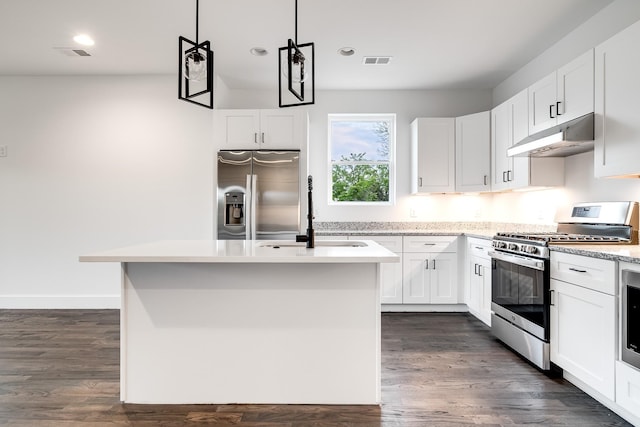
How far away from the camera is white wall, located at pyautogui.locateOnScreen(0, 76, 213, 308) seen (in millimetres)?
4188

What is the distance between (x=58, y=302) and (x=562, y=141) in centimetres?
520

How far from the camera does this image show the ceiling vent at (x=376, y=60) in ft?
12.1

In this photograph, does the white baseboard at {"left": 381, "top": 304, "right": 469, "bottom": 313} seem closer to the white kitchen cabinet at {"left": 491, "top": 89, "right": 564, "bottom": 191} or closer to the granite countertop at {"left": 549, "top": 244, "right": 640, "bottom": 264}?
the white kitchen cabinet at {"left": 491, "top": 89, "right": 564, "bottom": 191}

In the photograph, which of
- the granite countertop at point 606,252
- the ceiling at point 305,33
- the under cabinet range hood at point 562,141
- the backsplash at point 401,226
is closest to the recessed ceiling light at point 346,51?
the ceiling at point 305,33

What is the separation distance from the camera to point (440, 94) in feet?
15.3

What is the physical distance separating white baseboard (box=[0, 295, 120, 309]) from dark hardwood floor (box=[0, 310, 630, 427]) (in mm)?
829

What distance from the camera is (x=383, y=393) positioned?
2248 millimetres

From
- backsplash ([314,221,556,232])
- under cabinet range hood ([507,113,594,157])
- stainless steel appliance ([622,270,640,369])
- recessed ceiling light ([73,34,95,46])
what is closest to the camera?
stainless steel appliance ([622,270,640,369])

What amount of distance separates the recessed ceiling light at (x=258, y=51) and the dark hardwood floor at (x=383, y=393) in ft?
9.68

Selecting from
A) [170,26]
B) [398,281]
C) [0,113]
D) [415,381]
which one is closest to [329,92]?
[170,26]

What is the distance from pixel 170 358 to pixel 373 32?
117 inches

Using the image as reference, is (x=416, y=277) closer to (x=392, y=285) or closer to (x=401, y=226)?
(x=392, y=285)

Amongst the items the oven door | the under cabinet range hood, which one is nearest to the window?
the under cabinet range hood

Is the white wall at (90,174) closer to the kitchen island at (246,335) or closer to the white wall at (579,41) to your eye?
the kitchen island at (246,335)
